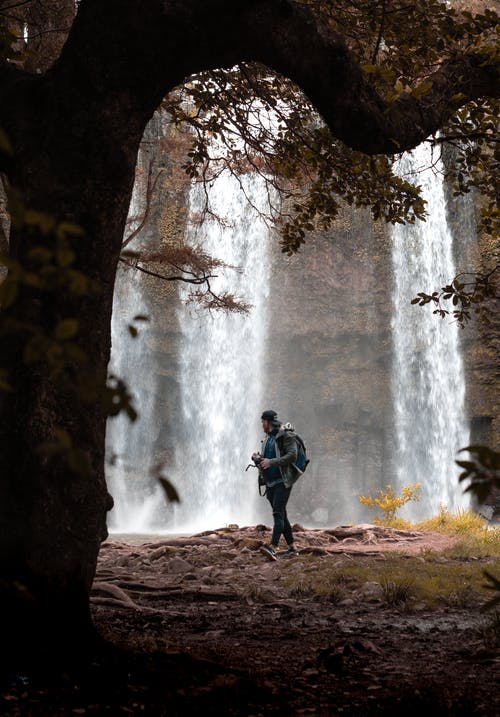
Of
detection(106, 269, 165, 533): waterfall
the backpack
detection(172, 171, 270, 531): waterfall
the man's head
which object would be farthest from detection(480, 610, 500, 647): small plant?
detection(106, 269, 165, 533): waterfall

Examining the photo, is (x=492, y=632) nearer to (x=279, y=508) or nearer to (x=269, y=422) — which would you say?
(x=279, y=508)

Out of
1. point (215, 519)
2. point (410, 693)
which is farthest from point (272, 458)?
point (215, 519)

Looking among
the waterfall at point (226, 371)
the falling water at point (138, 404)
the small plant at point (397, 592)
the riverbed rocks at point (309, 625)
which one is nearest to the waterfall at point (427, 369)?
the waterfall at point (226, 371)

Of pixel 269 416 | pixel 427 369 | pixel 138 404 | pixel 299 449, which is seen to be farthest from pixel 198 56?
pixel 138 404

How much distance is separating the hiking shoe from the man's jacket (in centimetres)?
94

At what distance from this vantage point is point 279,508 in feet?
34.7

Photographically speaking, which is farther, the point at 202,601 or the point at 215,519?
the point at 215,519

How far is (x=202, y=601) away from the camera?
7422 mm

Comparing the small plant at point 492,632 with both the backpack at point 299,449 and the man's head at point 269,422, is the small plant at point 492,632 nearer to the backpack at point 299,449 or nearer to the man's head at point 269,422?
the backpack at point 299,449

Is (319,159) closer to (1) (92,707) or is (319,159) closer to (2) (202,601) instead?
(2) (202,601)

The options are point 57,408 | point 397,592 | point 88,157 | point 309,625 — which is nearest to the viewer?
point 57,408

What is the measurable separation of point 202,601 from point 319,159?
4481mm

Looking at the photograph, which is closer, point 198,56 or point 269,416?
point 198,56

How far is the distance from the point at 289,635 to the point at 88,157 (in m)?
3.80
